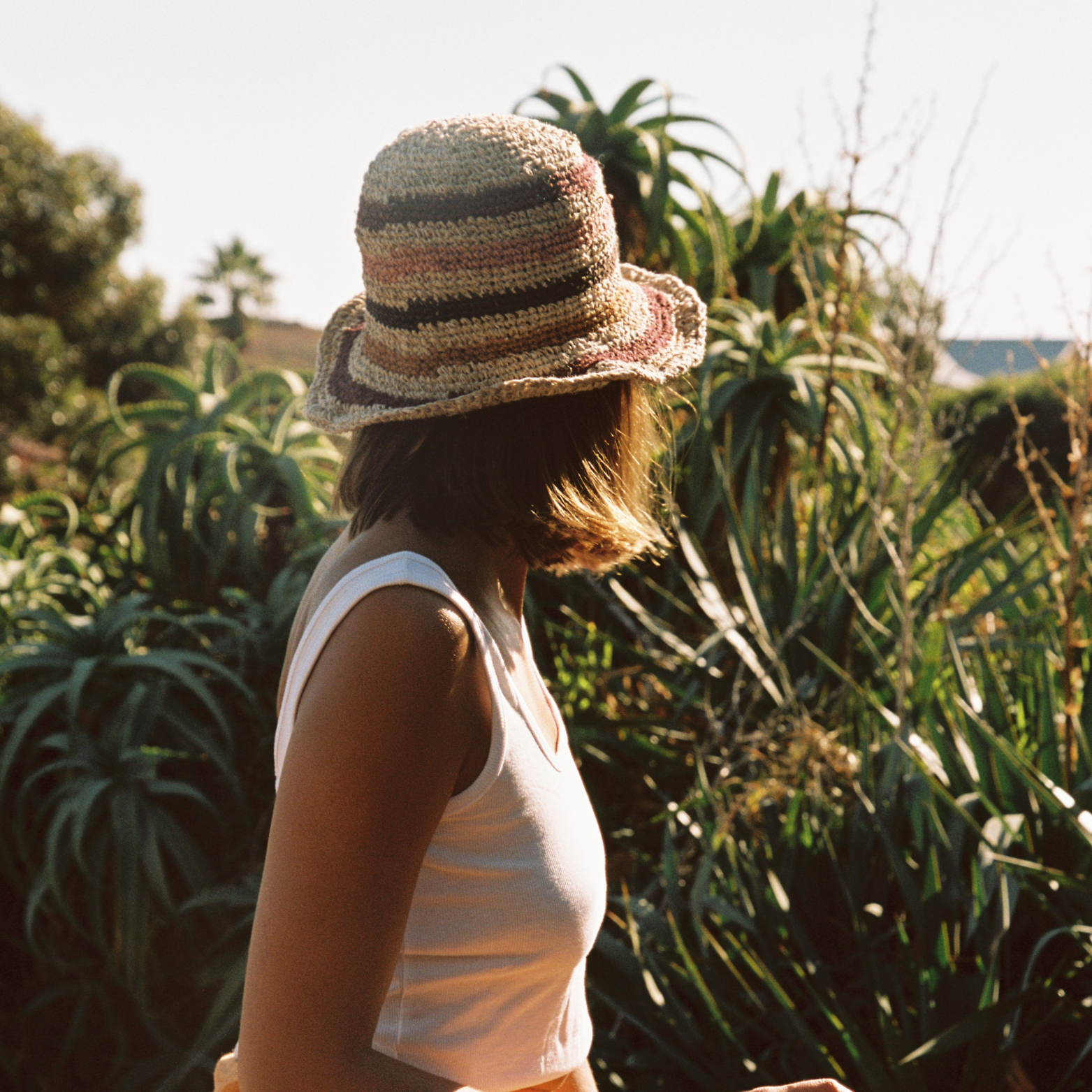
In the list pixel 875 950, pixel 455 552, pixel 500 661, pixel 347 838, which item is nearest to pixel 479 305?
pixel 455 552

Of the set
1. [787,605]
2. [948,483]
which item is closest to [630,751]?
[787,605]

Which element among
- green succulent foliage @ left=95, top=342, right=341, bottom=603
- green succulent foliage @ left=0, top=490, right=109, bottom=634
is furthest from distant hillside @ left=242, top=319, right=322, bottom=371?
green succulent foliage @ left=95, top=342, right=341, bottom=603

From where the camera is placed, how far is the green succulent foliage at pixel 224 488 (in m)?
3.35

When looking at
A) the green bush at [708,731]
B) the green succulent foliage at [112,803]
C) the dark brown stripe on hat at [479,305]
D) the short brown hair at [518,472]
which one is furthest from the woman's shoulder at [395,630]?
the green succulent foliage at [112,803]

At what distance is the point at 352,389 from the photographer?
105 cm

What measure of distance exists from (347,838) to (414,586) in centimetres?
21

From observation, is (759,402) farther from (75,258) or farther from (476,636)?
(75,258)

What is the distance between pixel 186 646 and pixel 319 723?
251cm

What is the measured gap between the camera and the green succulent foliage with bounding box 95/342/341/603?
11.0ft

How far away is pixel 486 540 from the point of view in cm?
96

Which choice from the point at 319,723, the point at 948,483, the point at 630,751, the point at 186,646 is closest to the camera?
the point at 319,723

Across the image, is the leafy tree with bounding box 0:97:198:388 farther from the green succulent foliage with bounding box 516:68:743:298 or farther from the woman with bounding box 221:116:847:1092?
the woman with bounding box 221:116:847:1092

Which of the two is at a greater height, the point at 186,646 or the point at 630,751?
the point at 186,646

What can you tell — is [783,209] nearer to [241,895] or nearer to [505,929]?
[241,895]
